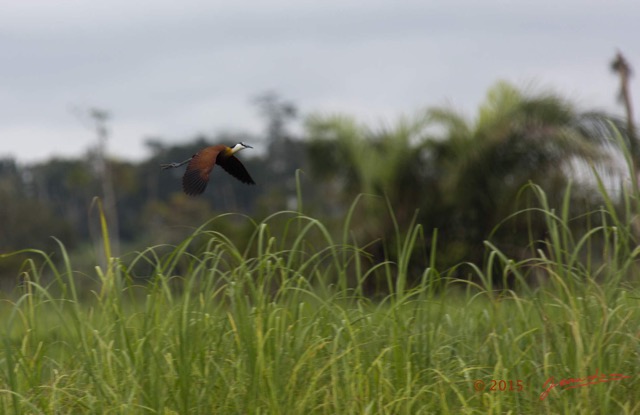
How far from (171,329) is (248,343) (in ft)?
1.08

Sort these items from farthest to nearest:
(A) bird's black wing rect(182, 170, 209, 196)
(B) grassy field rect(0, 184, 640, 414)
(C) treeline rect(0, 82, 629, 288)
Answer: (C) treeline rect(0, 82, 629, 288)
(B) grassy field rect(0, 184, 640, 414)
(A) bird's black wing rect(182, 170, 209, 196)

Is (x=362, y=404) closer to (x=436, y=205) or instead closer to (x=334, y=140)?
(x=436, y=205)

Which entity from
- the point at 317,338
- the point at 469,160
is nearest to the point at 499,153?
the point at 469,160

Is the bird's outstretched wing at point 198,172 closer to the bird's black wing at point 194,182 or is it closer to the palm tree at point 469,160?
the bird's black wing at point 194,182

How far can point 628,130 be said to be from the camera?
8.01m

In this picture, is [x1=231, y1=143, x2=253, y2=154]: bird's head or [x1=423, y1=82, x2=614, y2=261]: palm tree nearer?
[x1=231, y1=143, x2=253, y2=154]: bird's head

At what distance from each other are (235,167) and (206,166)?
0.19 metres

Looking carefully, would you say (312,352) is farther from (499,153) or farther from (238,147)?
(499,153)

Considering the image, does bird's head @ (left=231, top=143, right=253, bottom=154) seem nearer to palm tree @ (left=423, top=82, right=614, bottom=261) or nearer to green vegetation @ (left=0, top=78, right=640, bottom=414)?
green vegetation @ (left=0, top=78, right=640, bottom=414)

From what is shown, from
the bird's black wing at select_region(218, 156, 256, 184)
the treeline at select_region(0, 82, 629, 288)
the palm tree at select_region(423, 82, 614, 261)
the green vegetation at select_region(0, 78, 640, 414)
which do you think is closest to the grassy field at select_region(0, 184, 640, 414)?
the green vegetation at select_region(0, 78, 640, 414)

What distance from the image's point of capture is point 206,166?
288 centimetres

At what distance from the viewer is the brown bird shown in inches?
111

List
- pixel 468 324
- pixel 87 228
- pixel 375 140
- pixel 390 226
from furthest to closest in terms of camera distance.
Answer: pixel 87 228 → pixel 375 140 → pixel 390 226 → pixel 468 324

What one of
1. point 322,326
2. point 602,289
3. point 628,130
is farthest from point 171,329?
point 628,130
